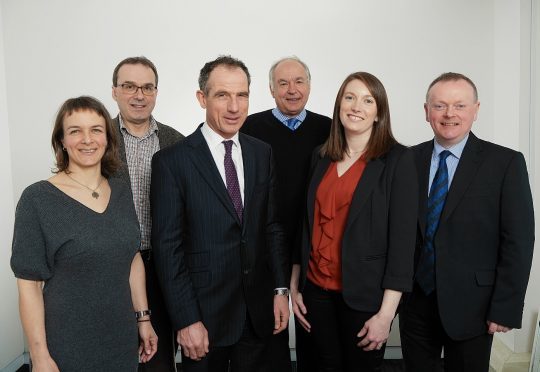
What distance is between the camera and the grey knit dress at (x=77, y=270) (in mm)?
1563

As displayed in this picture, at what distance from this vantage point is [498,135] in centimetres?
346

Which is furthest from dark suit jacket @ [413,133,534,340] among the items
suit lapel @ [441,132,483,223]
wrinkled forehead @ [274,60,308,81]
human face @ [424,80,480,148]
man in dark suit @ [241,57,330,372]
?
wrinkled forehead @ [274,60,308,81]

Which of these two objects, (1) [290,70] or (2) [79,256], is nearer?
(2) [79,256]

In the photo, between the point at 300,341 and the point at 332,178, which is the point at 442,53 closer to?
the point at 332,178

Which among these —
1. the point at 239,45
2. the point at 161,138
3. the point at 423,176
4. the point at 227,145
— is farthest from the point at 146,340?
the point at 239,45

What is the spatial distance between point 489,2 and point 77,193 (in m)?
3.17

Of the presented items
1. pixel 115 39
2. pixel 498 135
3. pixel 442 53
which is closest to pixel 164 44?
pixel 115 39

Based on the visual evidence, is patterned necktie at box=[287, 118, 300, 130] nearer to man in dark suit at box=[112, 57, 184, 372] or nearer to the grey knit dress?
man in dark suit at box=[112, 57, 184, 372]

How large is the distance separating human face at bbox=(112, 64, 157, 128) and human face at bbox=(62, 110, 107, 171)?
21.4 inches

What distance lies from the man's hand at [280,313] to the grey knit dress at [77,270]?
61cm

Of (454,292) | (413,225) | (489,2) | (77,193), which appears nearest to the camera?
(77,193)

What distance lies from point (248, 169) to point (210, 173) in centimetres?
18

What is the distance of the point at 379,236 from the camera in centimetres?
184

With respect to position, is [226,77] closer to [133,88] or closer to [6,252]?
[133,88]
